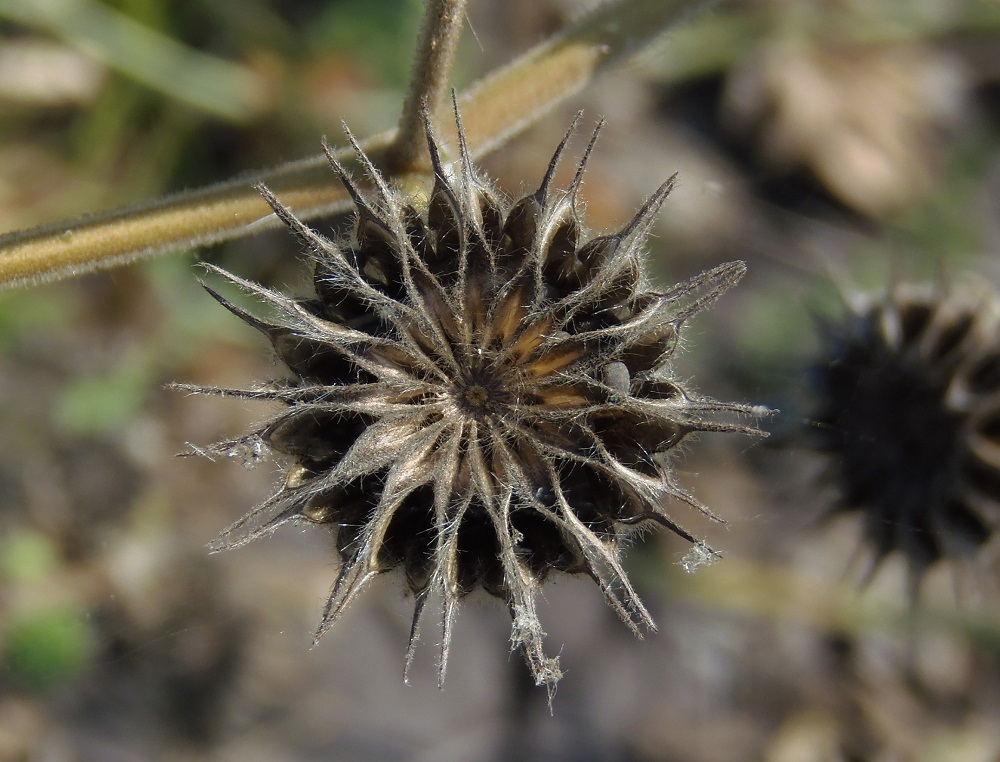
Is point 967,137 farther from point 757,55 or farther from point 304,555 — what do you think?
point 304,555

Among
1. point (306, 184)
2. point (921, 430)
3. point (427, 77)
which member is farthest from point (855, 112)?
point (306, 184)

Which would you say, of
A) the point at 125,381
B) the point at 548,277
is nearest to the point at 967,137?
the point at 548,277

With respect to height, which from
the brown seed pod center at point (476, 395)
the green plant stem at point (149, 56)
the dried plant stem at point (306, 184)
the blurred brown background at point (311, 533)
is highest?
the dried plant stem at point (306, 184)

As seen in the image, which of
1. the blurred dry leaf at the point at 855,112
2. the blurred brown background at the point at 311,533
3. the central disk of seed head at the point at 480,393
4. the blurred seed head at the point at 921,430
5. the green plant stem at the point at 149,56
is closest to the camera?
the central disk of seed head at the point at 480,393

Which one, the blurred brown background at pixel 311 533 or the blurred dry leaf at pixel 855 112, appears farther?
the blurred dry leaf at pixel 855 112

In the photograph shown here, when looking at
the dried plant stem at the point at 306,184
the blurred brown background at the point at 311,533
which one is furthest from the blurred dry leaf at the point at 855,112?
the dried plant stem at the point at 306,184

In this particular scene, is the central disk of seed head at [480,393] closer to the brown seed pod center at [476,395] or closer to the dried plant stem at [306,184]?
the brown seed pod center at [476,395]

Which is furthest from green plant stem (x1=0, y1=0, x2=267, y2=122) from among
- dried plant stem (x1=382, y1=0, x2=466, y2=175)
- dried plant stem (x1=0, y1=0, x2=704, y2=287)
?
dried plant stem (x1=382, y1=0, x2=466, y2=175)
